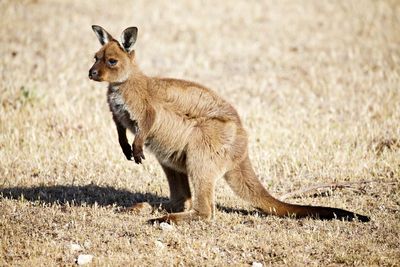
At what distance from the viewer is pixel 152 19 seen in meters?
17.5

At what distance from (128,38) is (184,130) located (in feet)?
3.90

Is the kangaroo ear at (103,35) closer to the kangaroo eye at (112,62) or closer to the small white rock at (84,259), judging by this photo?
the kangaroo eye at (112,62)

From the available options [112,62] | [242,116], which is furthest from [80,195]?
[242,116]

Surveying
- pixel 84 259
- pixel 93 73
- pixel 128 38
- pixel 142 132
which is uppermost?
pixel 128 38

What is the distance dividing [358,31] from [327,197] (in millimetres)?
Answer: 10767

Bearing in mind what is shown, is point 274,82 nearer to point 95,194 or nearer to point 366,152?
point 366,152

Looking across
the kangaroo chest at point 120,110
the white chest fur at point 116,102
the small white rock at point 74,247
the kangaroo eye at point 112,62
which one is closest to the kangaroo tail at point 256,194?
the kangaroo chest at point 120,110

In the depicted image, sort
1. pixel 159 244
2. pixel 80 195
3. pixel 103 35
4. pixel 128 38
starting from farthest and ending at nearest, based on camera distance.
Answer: pixel 80 195 < pixel 103 35 < pixel 128 38 < pixel 159 244

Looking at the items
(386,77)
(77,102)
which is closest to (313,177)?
(77,102)

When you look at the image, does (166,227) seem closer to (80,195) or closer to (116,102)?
(116,102)

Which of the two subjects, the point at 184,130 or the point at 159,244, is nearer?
the point at 159,244

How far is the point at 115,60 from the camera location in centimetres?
649

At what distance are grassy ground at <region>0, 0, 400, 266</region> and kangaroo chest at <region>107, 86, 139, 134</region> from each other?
38.9 inches

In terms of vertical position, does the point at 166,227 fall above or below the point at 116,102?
below
